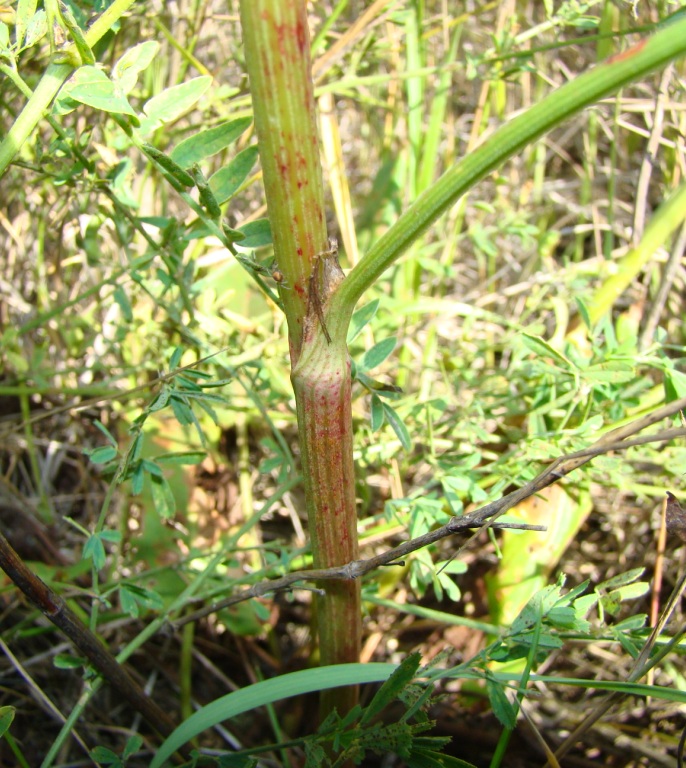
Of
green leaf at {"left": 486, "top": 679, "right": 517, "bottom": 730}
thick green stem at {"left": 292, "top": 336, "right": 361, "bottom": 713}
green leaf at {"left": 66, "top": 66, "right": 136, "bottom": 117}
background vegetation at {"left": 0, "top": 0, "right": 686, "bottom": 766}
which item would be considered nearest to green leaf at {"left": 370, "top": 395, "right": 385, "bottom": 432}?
background vegetation at {"left": 0, "top": 0, "right": 686, "bottom": 766}

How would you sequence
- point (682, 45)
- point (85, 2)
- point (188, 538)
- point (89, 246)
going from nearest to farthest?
point (682, 45)
point (85, 2)
point (89, 246)
point (188, 538)

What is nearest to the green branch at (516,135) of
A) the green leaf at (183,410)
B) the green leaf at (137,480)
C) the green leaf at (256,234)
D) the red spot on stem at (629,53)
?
the red spot on stem at (629,53)

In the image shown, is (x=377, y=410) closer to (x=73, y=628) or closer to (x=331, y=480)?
(x=331, y=480)

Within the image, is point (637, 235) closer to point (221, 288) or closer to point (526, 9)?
point (526, 9)

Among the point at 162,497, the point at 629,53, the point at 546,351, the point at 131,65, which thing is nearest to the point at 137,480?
the point at 162,497

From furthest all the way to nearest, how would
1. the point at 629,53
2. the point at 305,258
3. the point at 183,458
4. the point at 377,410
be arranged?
the point at 183,458 < the point at 377,410 < the point at 305,258 < the point at 629,53

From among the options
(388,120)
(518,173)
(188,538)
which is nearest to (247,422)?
(188,538)
